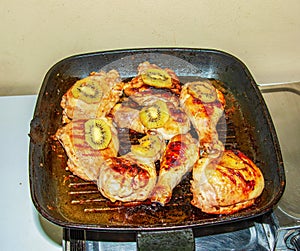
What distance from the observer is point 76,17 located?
2.08m

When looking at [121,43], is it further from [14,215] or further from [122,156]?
[14,215]

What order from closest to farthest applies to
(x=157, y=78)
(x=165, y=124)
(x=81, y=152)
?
(x=81, y=152), (x=165, y=124), (x=157, y=78)

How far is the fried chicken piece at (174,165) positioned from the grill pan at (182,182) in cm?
5

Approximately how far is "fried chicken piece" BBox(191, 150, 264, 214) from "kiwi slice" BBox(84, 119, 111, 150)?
389mm

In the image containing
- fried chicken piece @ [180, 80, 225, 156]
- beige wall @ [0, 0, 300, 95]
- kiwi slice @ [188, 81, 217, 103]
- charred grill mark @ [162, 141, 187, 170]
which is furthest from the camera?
beige wall @ [0, 0, 300, 95]

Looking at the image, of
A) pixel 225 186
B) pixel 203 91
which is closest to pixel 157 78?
pixel 203 91

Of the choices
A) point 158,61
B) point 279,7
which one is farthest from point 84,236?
point 279,7

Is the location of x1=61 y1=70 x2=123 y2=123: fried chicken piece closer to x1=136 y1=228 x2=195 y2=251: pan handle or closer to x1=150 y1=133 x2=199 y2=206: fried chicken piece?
x1=150 y1=133 x2=199 y2=206: fried chicken piece

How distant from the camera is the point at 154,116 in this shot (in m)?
1.83

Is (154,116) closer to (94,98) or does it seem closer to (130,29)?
(94,98)

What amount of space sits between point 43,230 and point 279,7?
5.21 ft

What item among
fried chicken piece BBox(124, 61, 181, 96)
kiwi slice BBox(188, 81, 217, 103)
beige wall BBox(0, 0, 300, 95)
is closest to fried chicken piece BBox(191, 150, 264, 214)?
kiwi slice BBox(188, 81, 217, 103)

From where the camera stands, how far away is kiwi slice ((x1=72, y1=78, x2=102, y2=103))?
74.2 inches

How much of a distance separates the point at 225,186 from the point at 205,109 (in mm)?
420
